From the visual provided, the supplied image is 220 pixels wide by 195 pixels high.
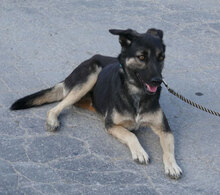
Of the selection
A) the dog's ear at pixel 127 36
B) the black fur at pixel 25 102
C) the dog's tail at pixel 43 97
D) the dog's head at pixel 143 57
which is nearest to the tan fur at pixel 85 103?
the dog's tail at pixel 43 97

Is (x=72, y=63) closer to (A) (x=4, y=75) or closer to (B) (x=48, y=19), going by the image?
(A) (x=4, y=75)

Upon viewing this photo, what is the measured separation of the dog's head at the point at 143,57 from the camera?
17.1 feet

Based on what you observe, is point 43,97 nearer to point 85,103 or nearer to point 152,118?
point 85,103

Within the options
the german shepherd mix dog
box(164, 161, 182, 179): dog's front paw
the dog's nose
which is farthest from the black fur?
box(164, 161, 182, 179): dog's front paw

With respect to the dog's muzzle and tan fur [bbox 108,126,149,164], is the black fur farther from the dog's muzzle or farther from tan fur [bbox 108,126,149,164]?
the dog's muzzle

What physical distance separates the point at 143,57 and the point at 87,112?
1.45 meters

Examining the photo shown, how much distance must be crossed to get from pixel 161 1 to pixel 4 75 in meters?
4.72

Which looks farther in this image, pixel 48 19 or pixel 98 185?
pixel 48 19

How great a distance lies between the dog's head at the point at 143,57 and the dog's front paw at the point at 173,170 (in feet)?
2.61

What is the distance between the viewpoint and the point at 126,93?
5.63 metres

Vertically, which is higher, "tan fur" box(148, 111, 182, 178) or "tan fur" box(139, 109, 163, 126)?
"tan fur" box(139, 109, 163, 126)

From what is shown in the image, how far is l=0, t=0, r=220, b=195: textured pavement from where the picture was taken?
4.97 m

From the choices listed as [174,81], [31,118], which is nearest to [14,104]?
[31,118]

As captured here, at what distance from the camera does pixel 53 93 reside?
650 cm
